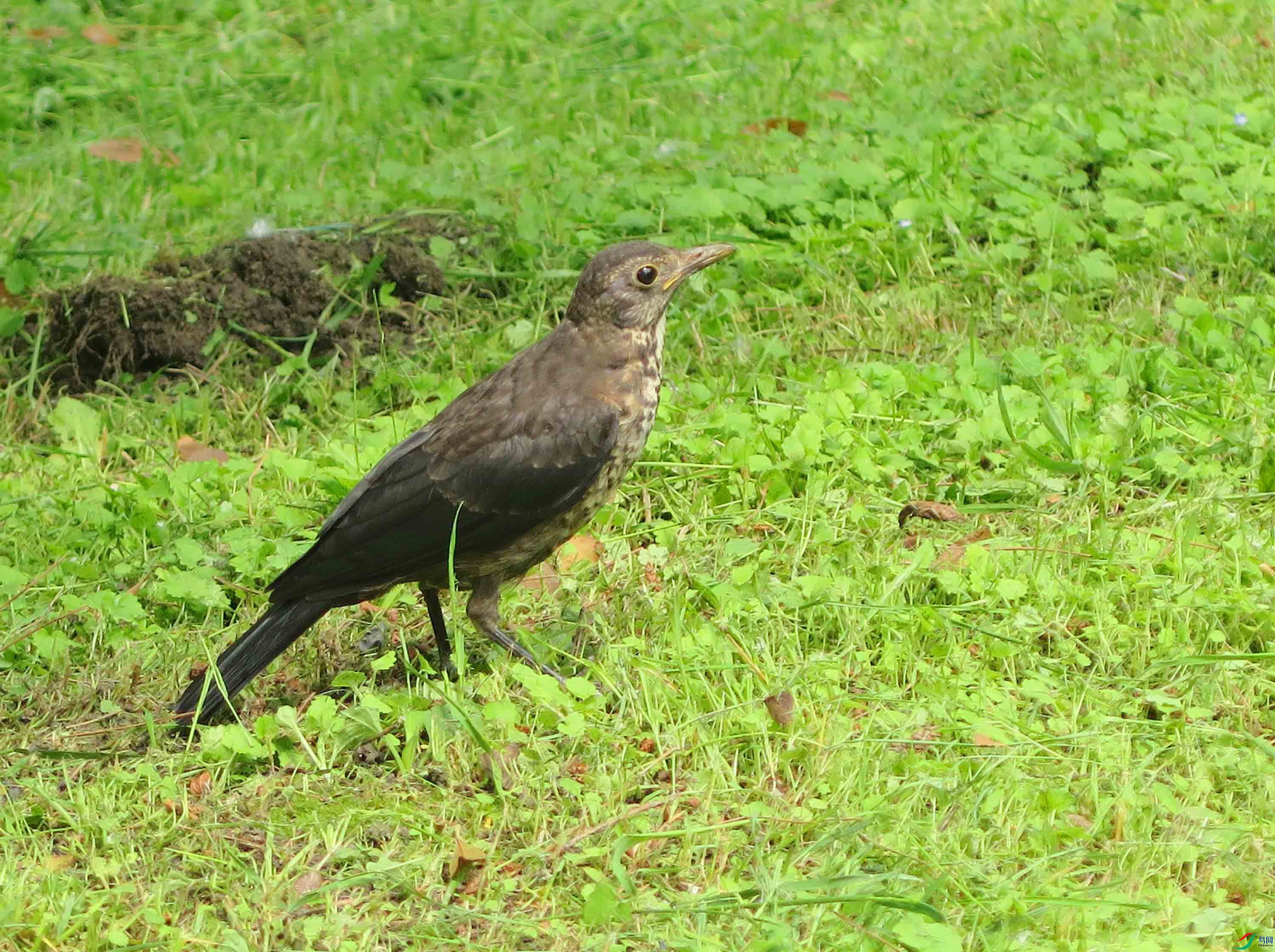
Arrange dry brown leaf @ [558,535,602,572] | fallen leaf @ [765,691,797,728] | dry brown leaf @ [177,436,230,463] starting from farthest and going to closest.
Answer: dry brown leaf @ [177,436,230,463] < dry brown leaf @ [558,535,602,572] < fallen leaf @ [765,691,797,728]

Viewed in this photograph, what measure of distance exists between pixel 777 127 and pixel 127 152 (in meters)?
3.29

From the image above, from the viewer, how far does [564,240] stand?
23.2ft

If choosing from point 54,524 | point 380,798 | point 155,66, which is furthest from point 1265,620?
point 155,66

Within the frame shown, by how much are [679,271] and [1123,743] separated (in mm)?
1887

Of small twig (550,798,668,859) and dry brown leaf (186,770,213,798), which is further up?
small twig (550,798,668,859)

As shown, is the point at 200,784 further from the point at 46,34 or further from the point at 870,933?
the point at 46,34

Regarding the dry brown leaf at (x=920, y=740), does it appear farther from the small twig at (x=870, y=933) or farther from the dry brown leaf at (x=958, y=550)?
the dry brown leaf at (x=958, y=550)

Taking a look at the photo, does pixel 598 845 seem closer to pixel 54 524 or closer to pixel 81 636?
pixel 81 636

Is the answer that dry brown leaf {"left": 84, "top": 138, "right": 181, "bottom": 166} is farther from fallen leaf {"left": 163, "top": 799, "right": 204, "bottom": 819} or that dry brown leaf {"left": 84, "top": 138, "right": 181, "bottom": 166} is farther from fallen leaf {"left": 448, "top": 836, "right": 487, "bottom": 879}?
fallen leaf {"left": 448, "top": 836, "right": 487, "bottom": 879}

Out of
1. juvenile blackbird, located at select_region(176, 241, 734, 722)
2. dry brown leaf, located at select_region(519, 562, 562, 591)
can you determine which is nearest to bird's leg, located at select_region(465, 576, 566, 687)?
juvenile blackbird, located at select_region(176, 241, 734, 722)

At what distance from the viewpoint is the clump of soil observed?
22.0 ft

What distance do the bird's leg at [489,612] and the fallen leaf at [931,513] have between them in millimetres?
1306

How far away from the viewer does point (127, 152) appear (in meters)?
8.26

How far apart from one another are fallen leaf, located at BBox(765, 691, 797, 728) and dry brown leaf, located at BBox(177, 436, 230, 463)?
2.89m
